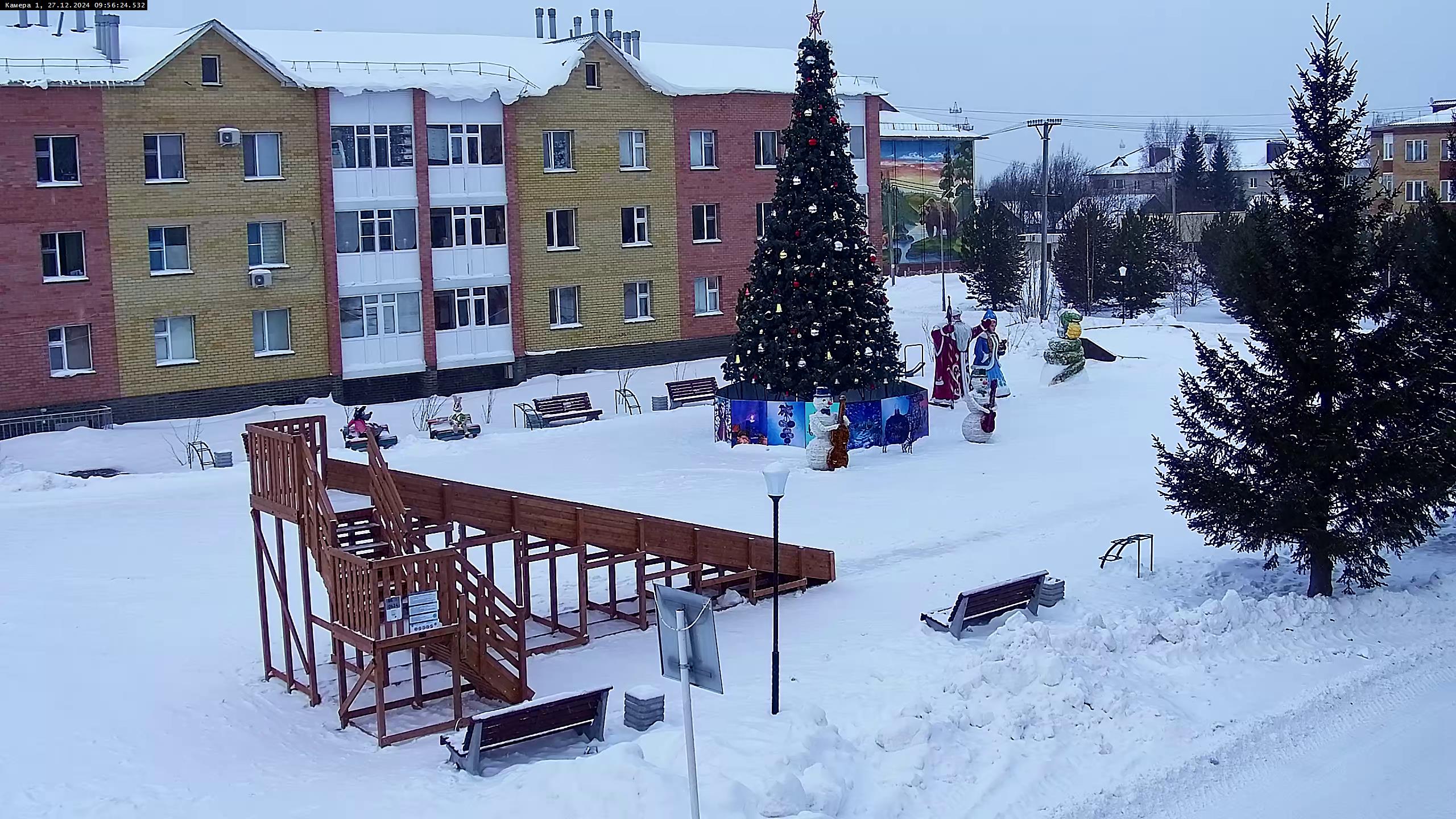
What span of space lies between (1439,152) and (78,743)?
68.0m

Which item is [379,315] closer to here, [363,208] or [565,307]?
[363,208]

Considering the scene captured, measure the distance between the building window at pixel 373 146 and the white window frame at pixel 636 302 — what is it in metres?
7.27

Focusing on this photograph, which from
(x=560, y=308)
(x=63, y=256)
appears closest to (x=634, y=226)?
(x=560, y=308)

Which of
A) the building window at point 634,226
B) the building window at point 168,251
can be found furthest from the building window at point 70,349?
the building window at point 634,226

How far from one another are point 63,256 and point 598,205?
1385 cm

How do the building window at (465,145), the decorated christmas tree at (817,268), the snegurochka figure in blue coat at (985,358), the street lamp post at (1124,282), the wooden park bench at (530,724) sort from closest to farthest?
the wooden park bench at (530,724), the decorated christmas tree at (817,268), the snegurochka figure in blue coat at (985,358), the building window at (465,145), the street lamp post at (1124,282)

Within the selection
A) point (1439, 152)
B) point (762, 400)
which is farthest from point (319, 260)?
point (1439, 152)

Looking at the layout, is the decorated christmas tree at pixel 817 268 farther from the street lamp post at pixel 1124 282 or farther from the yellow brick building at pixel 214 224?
the street lamp post at pixel 1124 282

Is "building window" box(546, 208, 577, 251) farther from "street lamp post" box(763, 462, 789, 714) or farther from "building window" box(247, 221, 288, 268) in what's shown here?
"street lamp post" box(763, 462, 789, 714)

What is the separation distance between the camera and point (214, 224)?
33.8 metres

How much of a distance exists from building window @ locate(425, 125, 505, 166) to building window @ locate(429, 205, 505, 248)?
118cm

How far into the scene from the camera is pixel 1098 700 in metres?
13.7

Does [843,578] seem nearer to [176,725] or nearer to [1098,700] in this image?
[1098,700]

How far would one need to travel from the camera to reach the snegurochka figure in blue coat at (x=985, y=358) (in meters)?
27.4
